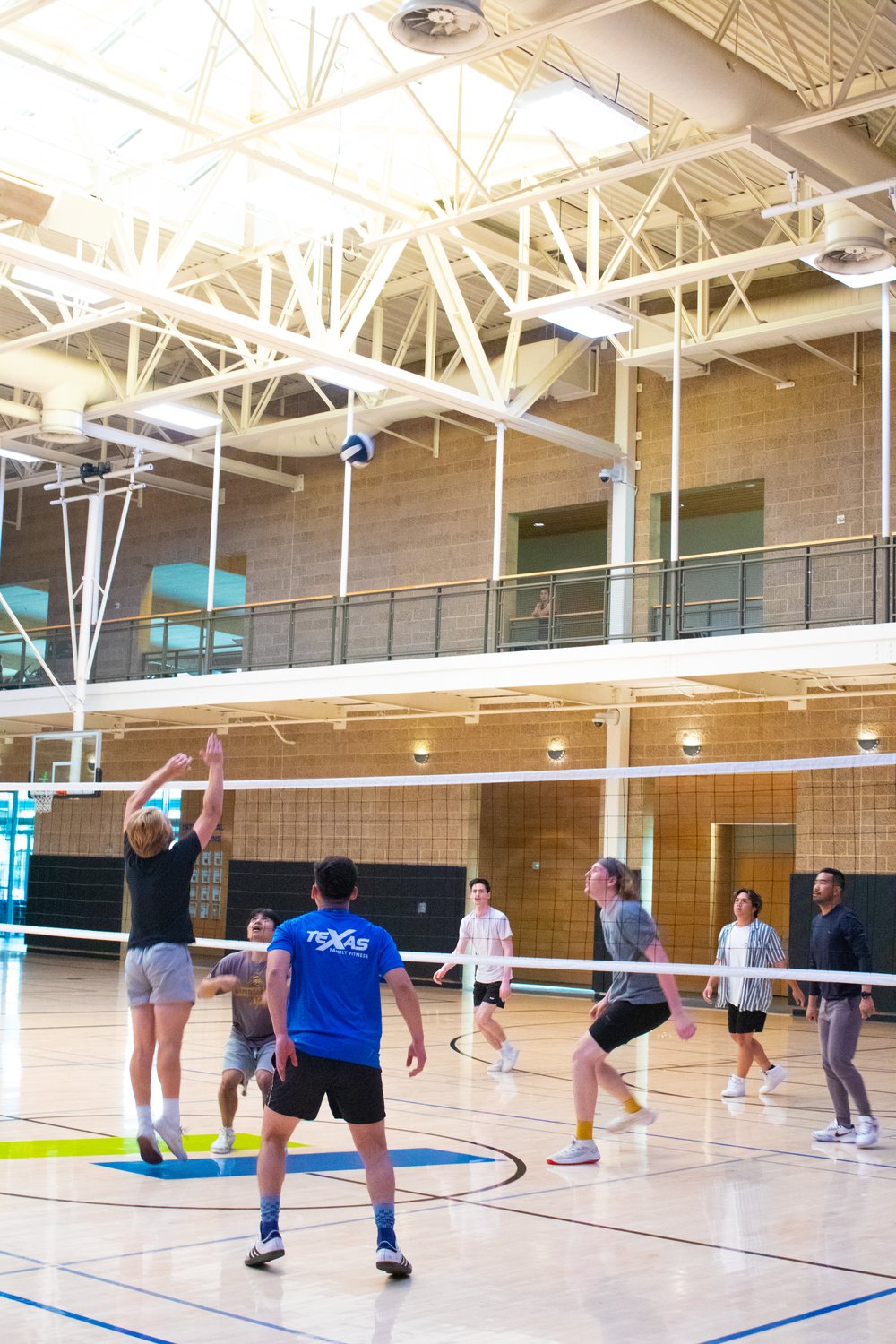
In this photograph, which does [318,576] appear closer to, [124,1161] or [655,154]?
[655,154]

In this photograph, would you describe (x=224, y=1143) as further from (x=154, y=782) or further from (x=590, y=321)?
(x=590, y=321)

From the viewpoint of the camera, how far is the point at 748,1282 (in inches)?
210

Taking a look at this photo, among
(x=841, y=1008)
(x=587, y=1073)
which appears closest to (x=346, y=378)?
(x=841, y=1008)

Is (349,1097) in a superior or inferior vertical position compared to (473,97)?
inferior

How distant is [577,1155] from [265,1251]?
2.80m

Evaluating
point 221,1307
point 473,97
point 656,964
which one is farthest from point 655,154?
point 221,1307

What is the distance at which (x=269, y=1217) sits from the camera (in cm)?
534

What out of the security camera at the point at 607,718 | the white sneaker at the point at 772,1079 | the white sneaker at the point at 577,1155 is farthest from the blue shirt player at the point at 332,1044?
the security camera at the point at 607,718

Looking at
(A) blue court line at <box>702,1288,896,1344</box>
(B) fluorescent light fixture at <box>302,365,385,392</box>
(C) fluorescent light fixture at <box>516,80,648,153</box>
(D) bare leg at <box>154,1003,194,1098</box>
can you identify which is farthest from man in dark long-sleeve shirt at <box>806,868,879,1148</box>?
(B) fluorescent light fixture at <box>302,365,385,392</box>

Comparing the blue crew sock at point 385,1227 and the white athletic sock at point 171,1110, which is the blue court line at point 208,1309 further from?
the white athletic sock at point 171,1110

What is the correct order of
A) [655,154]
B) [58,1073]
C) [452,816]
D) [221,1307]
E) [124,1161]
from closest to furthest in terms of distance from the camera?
[221,1307], [124,1161], [58,1073], [655,154], [452,816]

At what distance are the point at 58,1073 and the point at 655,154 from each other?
29.0ft

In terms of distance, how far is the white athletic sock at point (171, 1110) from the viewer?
7.23 m

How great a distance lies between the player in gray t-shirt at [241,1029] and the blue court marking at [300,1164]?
229mm
